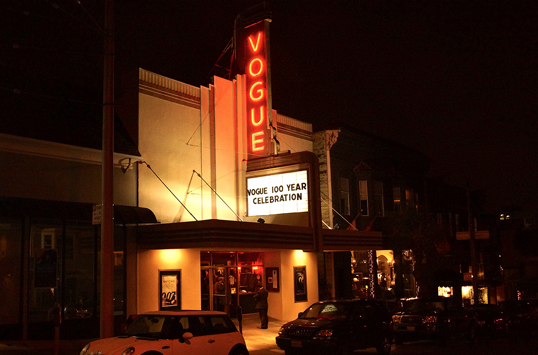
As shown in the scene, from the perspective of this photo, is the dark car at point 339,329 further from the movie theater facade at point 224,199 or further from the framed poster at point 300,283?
the framed poster at point 300,283

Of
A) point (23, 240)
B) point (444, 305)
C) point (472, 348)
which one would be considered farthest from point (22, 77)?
point (472, 348)

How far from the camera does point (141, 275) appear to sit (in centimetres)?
1869

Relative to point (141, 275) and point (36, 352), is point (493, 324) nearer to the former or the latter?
point (141, 275)

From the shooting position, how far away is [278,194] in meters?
21.7

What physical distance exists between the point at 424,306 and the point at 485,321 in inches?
139

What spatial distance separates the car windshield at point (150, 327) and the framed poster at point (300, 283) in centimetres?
1297

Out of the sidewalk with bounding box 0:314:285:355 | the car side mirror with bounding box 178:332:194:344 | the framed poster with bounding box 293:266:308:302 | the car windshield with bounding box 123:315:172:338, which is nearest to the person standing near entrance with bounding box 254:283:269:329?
the sidewalk with bounding box 0:314:285:355

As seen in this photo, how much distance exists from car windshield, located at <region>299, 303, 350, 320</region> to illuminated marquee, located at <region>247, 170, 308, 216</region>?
5.53m

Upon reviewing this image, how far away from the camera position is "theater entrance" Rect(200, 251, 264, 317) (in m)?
22.4

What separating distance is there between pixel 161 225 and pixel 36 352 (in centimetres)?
596

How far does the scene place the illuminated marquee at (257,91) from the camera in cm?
2205

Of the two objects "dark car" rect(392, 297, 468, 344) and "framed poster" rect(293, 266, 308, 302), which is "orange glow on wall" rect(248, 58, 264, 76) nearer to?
"framed poster" rect(293, 266, 308, 302)

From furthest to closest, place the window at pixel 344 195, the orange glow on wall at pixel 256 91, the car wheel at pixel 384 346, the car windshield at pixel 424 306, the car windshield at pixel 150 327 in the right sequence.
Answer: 1. the window at pixel 344 195
2. the orange glow on wall at pixel 256 91
3. the car windshield at pixel 424 306
4. the car wheel at pixel 384 346
5. the car windshield at pixel 150 327

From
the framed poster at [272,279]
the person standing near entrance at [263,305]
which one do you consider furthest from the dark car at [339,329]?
the framed poster at [272,279]
